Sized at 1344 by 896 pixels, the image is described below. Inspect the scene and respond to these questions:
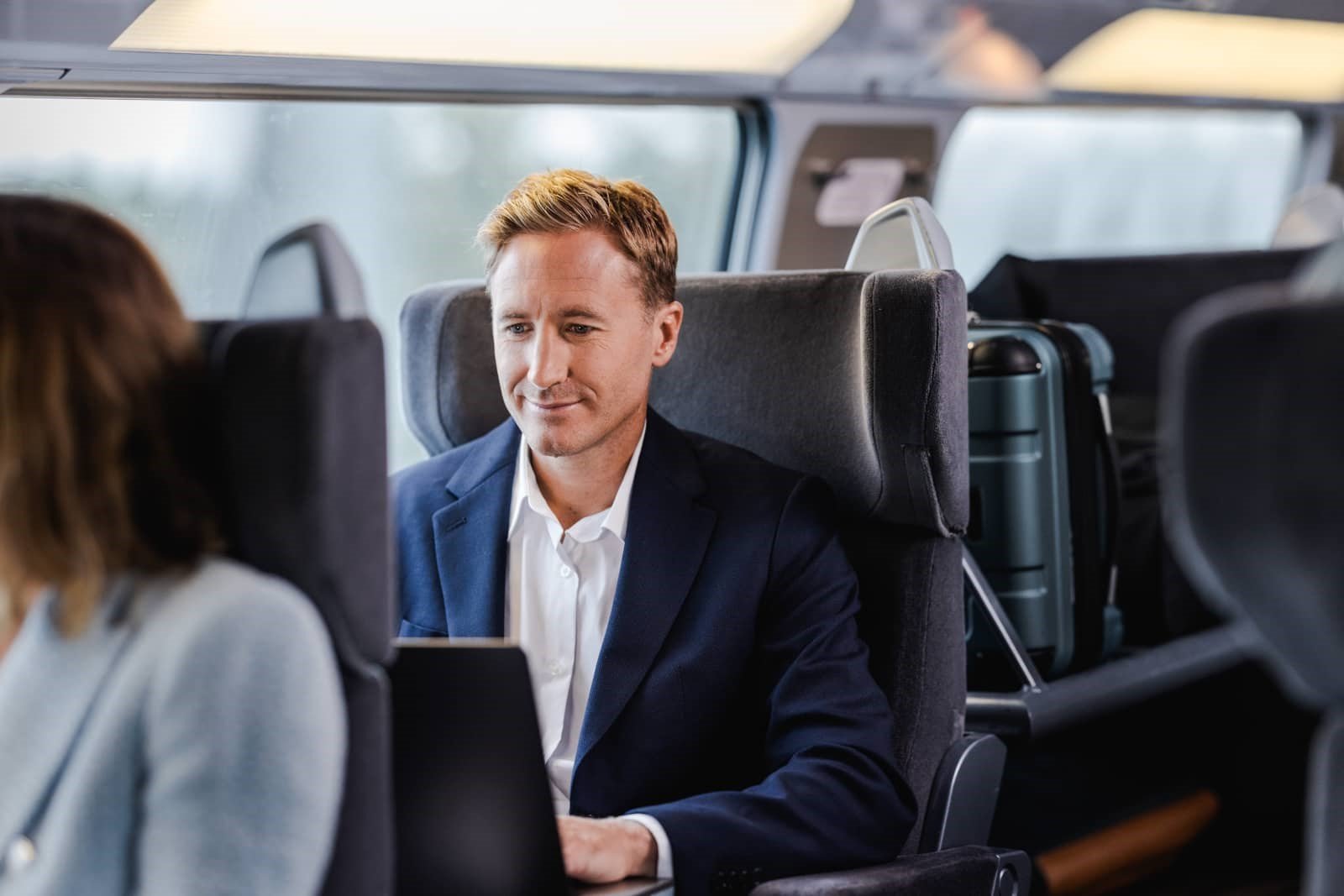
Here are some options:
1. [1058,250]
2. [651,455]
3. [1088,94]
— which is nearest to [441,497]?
[651,455]

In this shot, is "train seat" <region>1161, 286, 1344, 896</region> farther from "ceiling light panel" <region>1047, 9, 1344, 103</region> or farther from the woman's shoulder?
"ceiling light panel" <region>1047, 9, 1344, 103</region>

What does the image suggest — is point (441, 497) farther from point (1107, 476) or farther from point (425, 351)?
point (1107, 476)

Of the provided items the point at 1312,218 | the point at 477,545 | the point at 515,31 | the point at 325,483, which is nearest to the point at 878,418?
the point at 477,545

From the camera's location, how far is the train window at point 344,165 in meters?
2.75

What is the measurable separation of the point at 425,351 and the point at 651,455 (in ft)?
1.58

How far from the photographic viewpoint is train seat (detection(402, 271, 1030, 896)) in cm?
189

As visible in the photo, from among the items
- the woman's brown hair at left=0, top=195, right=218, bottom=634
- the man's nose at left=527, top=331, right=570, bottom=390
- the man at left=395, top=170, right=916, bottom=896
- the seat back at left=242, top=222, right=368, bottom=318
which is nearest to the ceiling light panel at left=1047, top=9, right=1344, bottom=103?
the man at left=395, top=170, right=916, bottom=896

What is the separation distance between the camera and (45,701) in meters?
1.10

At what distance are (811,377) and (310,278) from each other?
2.96ft

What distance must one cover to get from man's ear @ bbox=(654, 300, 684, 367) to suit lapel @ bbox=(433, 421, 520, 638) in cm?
22

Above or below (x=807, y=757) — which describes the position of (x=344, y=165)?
above

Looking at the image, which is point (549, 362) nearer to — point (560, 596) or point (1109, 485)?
point (560, 596)

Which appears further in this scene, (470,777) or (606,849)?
(606,849)

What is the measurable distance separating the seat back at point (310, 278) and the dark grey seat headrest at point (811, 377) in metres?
0.82
